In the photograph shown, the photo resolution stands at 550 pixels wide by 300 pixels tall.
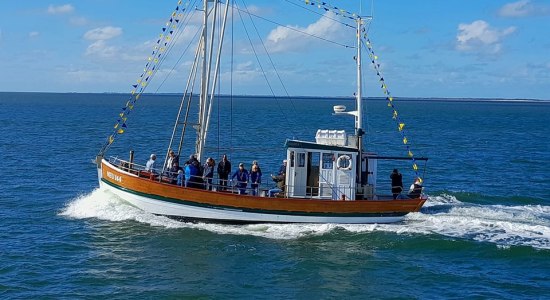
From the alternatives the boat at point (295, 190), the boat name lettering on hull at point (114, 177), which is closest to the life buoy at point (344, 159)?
the boat at point (295, 190)

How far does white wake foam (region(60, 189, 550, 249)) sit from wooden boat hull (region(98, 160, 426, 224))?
1.06ft

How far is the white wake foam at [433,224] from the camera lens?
25417 millimetres

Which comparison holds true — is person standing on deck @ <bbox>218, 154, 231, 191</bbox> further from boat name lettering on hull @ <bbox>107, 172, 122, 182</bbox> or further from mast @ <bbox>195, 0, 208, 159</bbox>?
boat name lettering on hull @ <bbox>107, 172, 122, 182</bbox>

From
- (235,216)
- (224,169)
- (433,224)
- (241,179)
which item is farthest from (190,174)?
(433,224)

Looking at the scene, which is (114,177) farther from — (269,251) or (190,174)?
(269,251)

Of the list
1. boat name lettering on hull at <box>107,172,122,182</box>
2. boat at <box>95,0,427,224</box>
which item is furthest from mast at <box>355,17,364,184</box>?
boat name lettering on hull at <box>107,172,122,182</box>

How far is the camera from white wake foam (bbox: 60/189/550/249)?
25417 millimetres

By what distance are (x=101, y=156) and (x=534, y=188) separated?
24.3 meters

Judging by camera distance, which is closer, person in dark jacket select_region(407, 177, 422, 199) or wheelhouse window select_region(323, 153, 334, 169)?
wheelhouse window select_region(323, 153, 334, 169)

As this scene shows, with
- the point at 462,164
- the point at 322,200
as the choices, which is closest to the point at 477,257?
the point at 322,200

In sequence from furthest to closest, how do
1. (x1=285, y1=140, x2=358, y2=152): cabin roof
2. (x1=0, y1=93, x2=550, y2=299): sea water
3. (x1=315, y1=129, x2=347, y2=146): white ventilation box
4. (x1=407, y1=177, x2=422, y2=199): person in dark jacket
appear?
(x1=407, y1=177, x2=422, y2=199): person in dark jacket < (x1=315, y1=129, x2=347, y2=146): white ventilation box < (x1=285, y1=140, x2=358, y2=152): cabin roof < (x1=0, y1=93, x2=550, y2=299): sea water

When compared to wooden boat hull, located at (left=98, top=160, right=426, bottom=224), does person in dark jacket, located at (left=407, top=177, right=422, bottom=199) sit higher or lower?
higher

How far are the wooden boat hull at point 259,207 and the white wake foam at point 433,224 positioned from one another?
32 cm

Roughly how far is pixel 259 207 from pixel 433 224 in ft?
23.2
